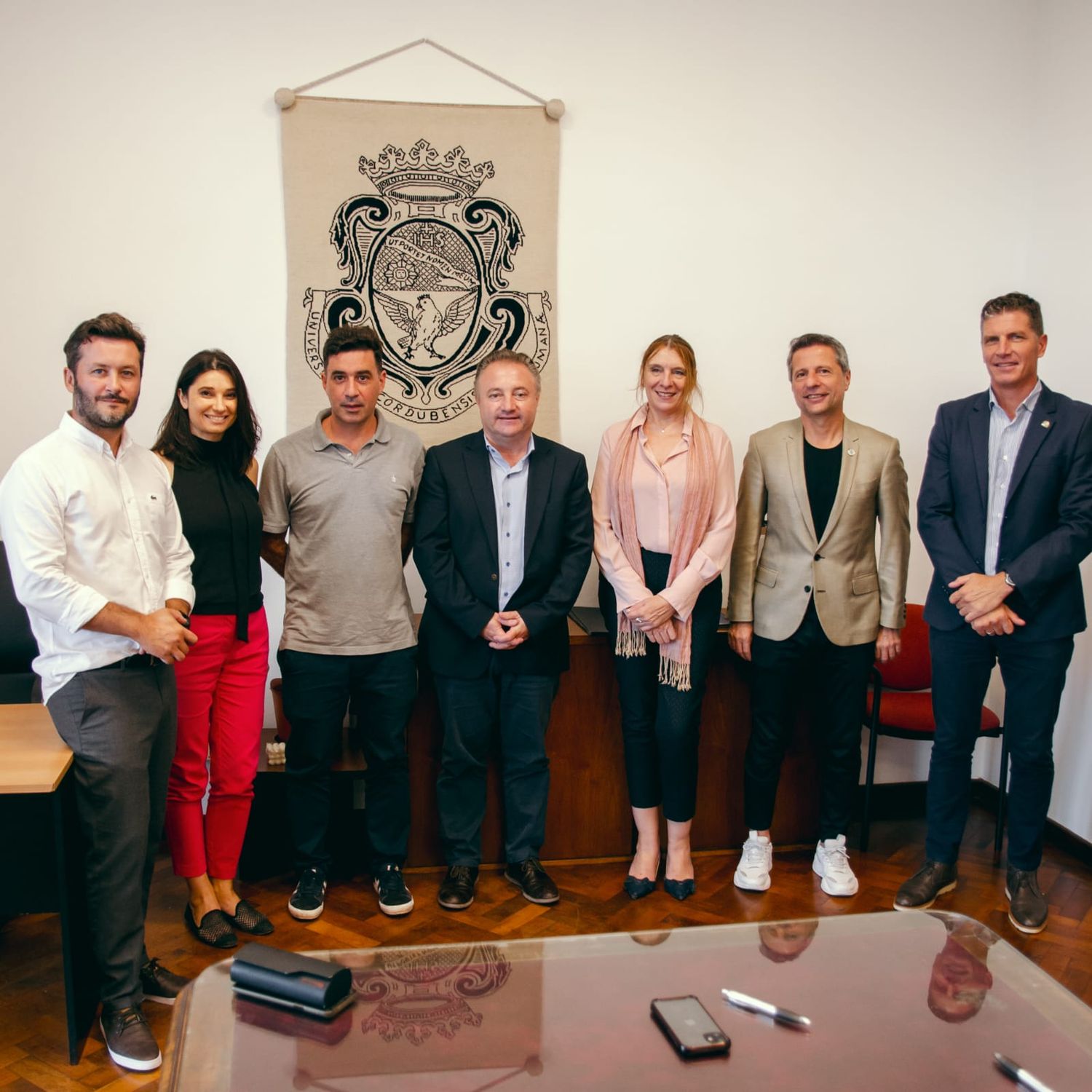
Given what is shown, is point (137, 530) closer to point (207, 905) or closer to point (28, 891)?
point (28, 891)

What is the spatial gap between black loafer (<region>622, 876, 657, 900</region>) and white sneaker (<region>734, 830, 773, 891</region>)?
29 centimetres

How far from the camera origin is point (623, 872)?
330 centimetres

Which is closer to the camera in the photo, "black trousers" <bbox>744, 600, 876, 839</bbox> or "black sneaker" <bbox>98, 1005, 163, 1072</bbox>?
"black sneaker" <bbox>98, 1005, 163, 1072</bbox>

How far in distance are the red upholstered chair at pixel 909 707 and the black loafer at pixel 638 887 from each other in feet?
2.69

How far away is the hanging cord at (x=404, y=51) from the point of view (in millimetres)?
3365

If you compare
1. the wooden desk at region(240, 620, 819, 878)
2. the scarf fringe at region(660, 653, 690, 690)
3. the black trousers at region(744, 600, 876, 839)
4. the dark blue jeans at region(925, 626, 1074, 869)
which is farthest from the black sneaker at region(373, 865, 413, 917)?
the dark blue jeans at region(925, 626, 1074, 869)

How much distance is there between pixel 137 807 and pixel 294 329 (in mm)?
1774

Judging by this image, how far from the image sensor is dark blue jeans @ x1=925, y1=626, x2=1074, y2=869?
9.46ft

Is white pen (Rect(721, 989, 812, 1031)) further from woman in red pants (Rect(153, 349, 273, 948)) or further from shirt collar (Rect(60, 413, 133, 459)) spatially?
shirt collar (Rect(60, 413, 133, 459))

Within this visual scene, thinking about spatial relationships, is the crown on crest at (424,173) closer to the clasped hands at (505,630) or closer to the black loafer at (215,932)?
the clasped hands at (505,630)

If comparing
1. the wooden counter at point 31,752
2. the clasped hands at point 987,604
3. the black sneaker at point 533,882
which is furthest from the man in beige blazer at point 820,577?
the wooden counter at point 31,752

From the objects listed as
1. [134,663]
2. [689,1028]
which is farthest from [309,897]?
[689,1028]

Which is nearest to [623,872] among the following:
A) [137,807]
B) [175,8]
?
[137,807]

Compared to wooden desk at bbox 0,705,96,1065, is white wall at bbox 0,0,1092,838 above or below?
above
